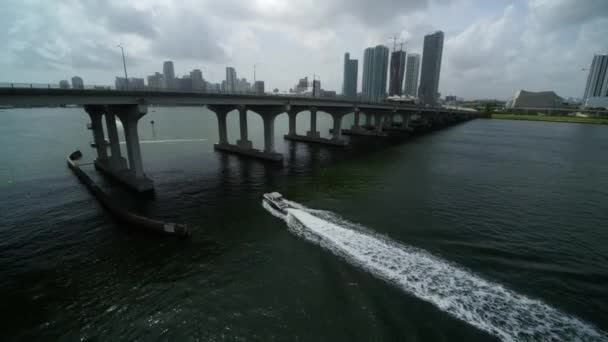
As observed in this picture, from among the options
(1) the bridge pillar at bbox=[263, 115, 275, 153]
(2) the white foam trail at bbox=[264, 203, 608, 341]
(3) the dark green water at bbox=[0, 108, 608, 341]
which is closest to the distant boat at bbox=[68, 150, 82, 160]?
(3) the dark green water at bbox=[0, 108, 608, 341]

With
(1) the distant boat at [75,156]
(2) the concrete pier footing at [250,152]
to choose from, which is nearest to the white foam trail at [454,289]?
(2) the concrete pier footing at [250,152]

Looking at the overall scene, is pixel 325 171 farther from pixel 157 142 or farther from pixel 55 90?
pixel 157 142

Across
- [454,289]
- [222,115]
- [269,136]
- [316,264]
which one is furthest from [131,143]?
[454,289]

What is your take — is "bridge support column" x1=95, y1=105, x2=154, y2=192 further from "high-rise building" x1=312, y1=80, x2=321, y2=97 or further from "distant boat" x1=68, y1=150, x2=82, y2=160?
"high-rise building" x1=312, y1=80, x2=321, y2=97

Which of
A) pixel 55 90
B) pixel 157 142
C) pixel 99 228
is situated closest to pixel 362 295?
pixel 99 228

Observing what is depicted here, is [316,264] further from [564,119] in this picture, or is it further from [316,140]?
[564,119]

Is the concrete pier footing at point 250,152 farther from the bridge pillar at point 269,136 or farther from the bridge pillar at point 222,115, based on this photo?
the bridge pillar at point 222,115
